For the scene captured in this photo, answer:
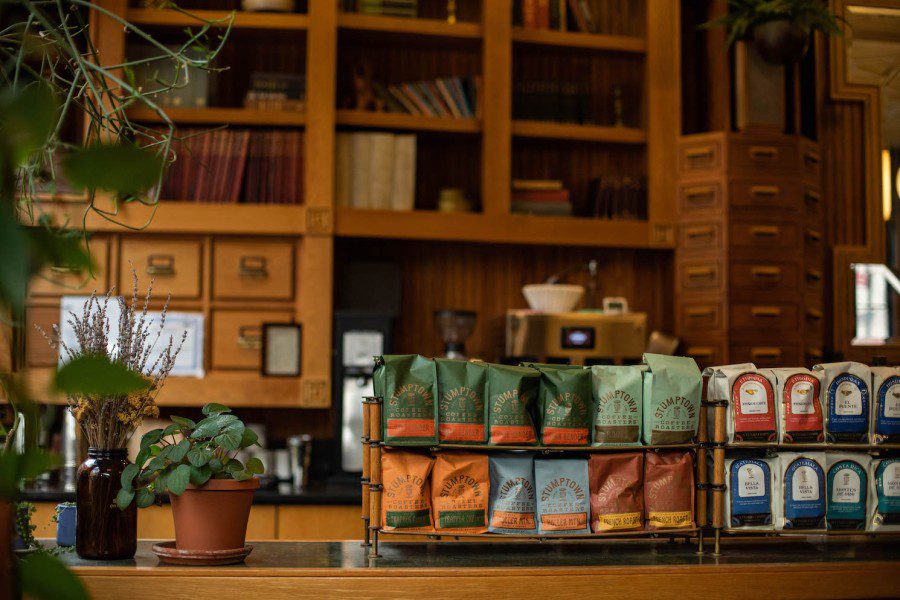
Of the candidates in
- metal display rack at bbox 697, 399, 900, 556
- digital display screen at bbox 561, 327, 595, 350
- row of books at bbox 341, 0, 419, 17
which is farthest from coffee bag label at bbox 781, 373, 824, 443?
row of books at bbox 341, 0, 419, 17

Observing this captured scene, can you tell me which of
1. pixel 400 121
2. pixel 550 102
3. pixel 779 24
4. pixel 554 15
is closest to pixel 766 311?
pixel 779 24

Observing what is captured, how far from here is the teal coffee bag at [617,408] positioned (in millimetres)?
1854

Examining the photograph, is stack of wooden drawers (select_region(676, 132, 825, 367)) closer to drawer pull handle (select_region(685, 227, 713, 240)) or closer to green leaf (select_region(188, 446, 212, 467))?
drawer pull handle (select_region(685, 227, 713, 240))

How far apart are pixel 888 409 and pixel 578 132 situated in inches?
101

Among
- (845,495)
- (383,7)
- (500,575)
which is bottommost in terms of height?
(500,575)

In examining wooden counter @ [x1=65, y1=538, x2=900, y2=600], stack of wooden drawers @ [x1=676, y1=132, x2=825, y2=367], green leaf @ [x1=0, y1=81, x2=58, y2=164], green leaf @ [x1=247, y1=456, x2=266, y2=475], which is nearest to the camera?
green leaf @ [x1=0, y1=81, x2=58, y2=164]

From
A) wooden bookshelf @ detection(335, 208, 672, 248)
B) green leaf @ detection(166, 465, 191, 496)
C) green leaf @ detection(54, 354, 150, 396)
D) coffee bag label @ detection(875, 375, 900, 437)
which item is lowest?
green leaf @ detection(166, 465, 191, 496)

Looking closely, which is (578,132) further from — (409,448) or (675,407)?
(409,448)

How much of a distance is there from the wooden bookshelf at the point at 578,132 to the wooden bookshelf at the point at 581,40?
358 mm

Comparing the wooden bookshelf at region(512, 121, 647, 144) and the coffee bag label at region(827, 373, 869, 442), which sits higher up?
the wooden bookshelf at region(512, 121, 647, 144)

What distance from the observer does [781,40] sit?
404 centimetres

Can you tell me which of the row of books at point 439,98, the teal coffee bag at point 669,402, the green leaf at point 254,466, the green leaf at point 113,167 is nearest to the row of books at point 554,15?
the row of books at point 439,98

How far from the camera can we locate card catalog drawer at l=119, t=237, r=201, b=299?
3.94m

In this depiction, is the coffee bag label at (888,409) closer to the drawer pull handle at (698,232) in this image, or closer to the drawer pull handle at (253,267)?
the drawer pull handle at (698,232)
